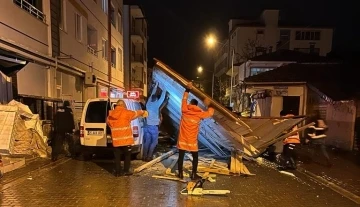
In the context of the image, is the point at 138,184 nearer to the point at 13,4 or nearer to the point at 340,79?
the point at 13,4

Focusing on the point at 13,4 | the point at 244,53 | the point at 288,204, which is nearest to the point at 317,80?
the point at 288,204

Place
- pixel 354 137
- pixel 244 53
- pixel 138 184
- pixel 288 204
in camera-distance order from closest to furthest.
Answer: pixel 288 204 < pixel 138 184 < pixel 354 137 < pixel 244 53

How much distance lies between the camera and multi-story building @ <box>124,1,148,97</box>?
106ft

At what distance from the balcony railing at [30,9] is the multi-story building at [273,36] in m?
37.7

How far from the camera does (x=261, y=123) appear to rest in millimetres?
9344

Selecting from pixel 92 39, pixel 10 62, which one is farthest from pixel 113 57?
pixel 10 62

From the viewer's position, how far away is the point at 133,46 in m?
36.6

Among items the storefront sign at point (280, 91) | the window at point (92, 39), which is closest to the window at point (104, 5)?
the window at point (92, 39)

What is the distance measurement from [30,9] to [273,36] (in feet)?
144

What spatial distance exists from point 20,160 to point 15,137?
0.70 meters

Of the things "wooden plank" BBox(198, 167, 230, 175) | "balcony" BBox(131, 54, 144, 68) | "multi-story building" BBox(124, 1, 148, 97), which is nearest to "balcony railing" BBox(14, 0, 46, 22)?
"wooden plank" BBox(198, 167, 230, 175)

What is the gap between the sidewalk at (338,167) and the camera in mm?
7406

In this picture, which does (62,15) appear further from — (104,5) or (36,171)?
(36,171)

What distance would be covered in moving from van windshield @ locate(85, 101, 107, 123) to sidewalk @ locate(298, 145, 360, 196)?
20.5ft
